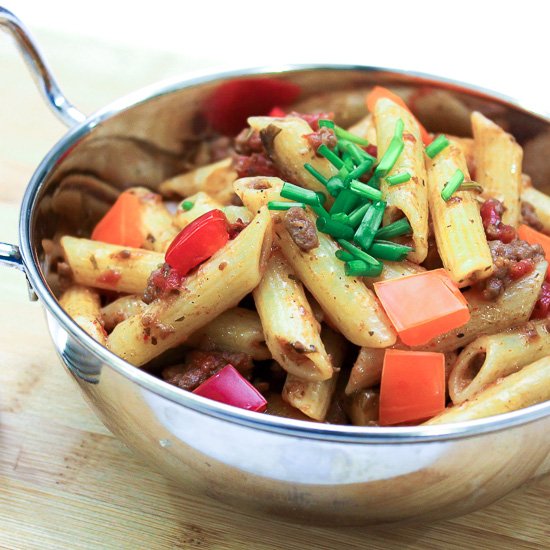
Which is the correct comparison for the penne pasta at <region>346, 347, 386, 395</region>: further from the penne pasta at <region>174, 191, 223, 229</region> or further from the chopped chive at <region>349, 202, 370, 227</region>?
the penne pasta at <region>174, 191, 223, 229</region>

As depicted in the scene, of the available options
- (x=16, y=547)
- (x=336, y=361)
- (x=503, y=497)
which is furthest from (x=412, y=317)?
(x=16, y=547)

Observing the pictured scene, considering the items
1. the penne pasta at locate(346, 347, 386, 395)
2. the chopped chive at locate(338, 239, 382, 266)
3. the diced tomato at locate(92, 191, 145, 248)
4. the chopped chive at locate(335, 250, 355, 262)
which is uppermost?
the chopped chive at locate(338, 239, 382, 266)

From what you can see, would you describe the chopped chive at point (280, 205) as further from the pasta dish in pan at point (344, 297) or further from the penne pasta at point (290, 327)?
the penne pasta at point (290, 327)

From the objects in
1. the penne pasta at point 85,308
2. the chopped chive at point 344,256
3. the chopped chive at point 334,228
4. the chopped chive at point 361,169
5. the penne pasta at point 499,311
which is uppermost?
the chopped chive at point 361,169

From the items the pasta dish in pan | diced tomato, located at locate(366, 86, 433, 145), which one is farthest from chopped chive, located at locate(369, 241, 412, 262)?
diced tomato, located at locate(366, 86, 433, 145)

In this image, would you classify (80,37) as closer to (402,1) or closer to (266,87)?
(266,87)

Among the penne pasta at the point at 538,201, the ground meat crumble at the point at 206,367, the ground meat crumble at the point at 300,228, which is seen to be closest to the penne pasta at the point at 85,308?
the ground meat crumble at the point at 206,367
